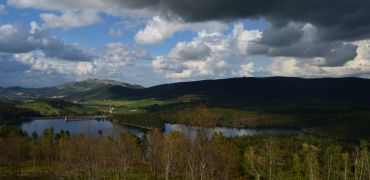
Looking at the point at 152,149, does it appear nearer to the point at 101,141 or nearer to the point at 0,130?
the point at 101,141

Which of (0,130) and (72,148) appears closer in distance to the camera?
(72,148)

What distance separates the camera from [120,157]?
99.8 metres

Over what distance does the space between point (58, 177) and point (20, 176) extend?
1209 cm

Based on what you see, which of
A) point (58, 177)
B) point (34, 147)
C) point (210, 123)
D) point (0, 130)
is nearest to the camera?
point (210, 123)

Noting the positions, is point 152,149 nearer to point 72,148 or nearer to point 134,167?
point 72,148

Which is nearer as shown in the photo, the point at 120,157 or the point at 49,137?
the point at 120,157

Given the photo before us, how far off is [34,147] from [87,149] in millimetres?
47303

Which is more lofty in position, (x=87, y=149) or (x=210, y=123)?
(x=210, y=123)

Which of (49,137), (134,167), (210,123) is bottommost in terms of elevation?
(134,167)

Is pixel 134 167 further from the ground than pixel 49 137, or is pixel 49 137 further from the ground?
pixel 49 137

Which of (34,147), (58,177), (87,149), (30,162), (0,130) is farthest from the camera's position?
(0,130)

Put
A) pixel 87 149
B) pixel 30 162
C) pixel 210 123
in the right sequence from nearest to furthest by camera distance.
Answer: pixel 210 123, pixel 87 149, pixel 30 162

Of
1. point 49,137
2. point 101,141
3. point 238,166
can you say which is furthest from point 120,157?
point 49,137

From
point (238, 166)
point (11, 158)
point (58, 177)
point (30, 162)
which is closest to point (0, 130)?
point (30, 162)
